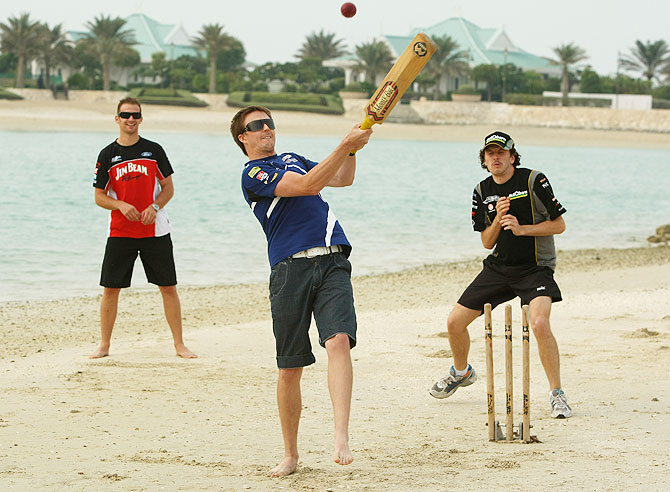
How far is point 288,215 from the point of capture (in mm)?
5176

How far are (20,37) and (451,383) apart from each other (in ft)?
312

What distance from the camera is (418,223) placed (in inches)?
1019

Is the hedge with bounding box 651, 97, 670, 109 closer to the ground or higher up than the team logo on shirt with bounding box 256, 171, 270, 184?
higher up

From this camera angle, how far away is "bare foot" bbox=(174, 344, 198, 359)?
337 inches

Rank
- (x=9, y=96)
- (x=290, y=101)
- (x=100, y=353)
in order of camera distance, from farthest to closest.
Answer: (x=290, y=101) → (x=9, y=96) → (x=100, y=353)

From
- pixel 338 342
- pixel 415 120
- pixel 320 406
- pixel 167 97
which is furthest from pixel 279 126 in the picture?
pixel 338 342

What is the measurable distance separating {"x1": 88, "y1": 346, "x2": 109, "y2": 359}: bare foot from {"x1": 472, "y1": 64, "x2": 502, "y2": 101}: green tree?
96215 millimetres

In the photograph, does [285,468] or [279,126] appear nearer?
[285,468]

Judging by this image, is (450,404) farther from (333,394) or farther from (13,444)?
(13,444)

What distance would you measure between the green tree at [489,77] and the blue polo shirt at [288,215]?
99.1m

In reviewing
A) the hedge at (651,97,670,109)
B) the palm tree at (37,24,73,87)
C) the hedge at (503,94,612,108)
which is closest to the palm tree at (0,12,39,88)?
the palm tree at (37,24,73,87)

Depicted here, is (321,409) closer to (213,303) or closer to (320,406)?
(320,406)

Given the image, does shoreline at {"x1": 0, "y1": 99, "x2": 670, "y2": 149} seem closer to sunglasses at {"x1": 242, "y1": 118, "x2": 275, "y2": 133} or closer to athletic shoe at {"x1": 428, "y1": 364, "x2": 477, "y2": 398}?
athletic shoe at {"x1": 428, "y1": 364, "x2": 477, "y2": 398}

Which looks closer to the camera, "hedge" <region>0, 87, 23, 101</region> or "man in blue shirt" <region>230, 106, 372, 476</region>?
"man in blue shirt" <region>230, 106, 372, 476</region>
